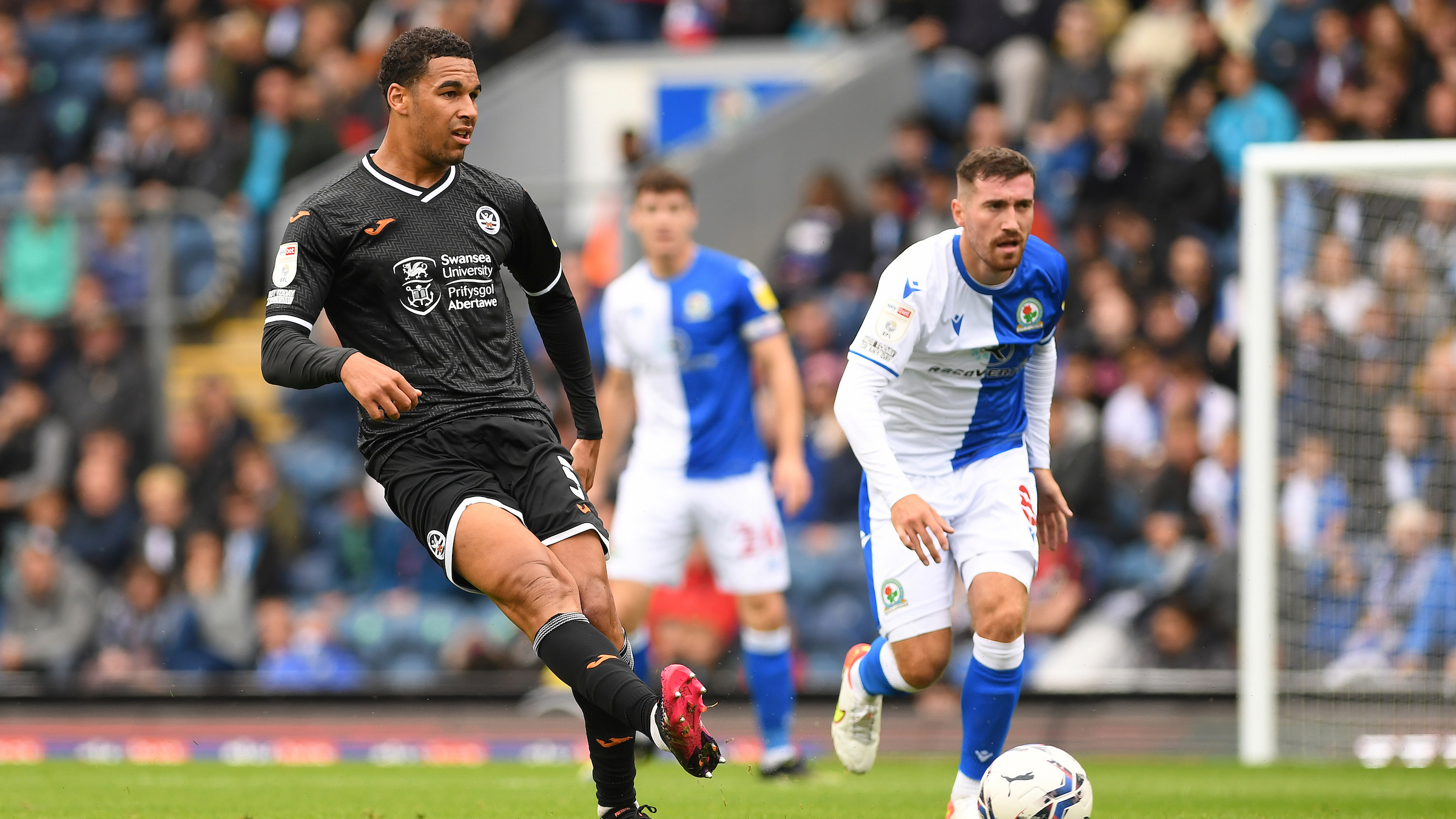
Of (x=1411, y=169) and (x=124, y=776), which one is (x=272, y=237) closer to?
(x=124, y=776)

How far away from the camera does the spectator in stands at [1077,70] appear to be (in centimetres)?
1438

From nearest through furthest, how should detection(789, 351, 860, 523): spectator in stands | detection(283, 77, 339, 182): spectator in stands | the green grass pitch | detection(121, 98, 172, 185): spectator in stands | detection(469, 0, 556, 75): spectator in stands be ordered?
1. the green grass pitch
2. detection(789, 351, 860, 523): spectator in stands
3. detection(283, 77, 339, 182): spectator in stands
4. detection(121, 98, 172, 185): spectator in stands
5. detection(469, 0, 556, 75): spectator in stands

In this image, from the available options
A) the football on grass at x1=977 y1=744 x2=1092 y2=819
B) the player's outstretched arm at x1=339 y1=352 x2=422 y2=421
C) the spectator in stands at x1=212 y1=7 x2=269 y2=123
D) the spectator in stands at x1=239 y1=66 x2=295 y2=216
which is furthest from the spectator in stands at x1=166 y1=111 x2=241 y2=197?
the football on grass at x1=977 y1=744 x2=1092 y2=819

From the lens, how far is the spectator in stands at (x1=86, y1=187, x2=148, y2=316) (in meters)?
14.6

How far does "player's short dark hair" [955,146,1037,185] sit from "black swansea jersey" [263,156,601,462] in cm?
161

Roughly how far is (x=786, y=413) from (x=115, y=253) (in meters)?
7.91

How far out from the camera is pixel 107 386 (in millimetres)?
14266

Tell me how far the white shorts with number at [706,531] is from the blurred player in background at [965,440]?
6.84 ft

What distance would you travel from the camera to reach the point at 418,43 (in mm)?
5648

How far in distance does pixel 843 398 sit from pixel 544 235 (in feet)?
3.85

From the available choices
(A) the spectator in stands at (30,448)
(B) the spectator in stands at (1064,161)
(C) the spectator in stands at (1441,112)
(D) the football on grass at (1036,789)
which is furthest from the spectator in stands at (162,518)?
(C) the spectator in stands at (1441,112)

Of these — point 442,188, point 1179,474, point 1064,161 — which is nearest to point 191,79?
point 1064,161

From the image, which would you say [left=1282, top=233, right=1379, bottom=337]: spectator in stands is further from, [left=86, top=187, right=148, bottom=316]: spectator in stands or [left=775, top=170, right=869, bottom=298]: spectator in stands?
[left=86, top=187, right=148, bottom=316]: spectator in stands

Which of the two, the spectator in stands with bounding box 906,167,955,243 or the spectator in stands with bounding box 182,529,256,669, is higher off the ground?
the spectator in stands with bounding box 906,167,955,243
